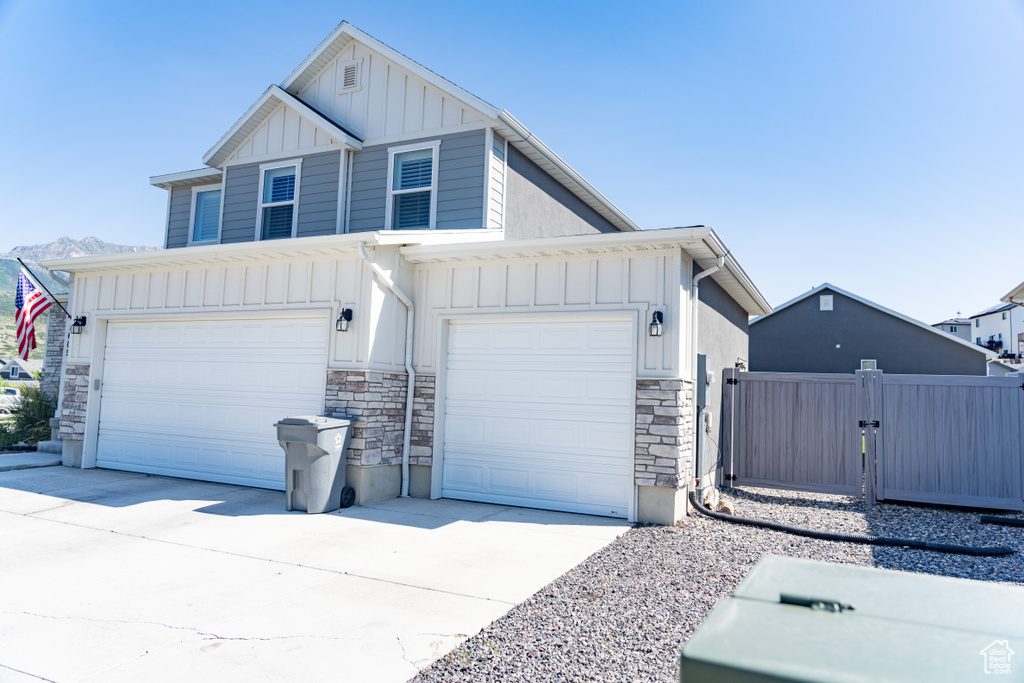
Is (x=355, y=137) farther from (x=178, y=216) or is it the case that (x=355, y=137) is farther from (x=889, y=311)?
(x=889, y=311)

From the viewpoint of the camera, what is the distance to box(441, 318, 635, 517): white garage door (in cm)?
731

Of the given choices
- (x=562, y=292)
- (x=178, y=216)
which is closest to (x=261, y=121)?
(x=178, y=216)

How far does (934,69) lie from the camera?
8906mm

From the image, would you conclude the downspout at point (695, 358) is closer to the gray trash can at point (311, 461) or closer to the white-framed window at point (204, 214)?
the gray trash can at point (311, 461)

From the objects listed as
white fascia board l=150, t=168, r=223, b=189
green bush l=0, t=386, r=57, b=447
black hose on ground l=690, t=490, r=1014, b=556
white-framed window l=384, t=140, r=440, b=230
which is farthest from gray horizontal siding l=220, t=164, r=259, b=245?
black hose on ground l=690, t=490, r=1014, b=556

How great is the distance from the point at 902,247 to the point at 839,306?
257 cm

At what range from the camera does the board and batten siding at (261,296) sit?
25.5ft

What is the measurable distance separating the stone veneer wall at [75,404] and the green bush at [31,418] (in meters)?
3.34

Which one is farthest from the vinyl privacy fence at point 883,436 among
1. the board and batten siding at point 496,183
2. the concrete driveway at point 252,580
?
the board and batten siding at point 496,183

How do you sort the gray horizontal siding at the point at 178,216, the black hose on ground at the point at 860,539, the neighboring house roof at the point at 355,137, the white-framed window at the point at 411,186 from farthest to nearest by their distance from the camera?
1. the gray horizontal siding at the point at 178,216
2. the white-framed window at the point at 411,186
3. the neighboring house roof at the point at 355,137
4. the black hose on ground at the point at 860,539

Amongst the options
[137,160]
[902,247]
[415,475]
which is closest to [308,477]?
[415,475]

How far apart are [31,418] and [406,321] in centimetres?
970

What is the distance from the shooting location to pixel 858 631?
126 centimetres

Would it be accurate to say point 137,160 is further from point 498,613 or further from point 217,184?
point 498,613
